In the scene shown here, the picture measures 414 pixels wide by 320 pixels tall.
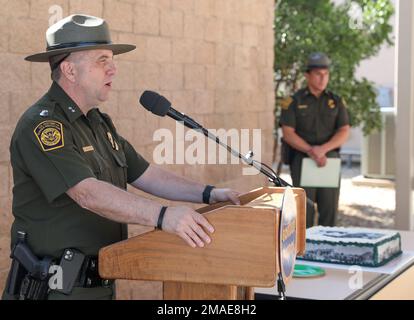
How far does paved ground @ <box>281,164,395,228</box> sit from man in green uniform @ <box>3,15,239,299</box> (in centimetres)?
682

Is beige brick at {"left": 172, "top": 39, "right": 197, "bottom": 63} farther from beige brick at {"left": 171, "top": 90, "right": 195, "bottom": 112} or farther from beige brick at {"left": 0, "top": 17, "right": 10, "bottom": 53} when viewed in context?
beige brick at {"left": 0, "top": 17, "right": 10, "bottom": 53}

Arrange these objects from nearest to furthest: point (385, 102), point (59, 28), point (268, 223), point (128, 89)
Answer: point (268, 223) < point (59, 28) < point (128, 89) < point (385, 102)

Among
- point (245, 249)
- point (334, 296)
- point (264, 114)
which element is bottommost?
point (334, 296)

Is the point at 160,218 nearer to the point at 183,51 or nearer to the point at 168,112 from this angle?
the point at 168,112

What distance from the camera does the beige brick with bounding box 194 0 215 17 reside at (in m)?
5.84

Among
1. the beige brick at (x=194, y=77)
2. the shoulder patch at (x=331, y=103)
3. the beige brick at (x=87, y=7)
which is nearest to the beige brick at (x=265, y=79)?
the shoulder patch at (x=331, y=103)

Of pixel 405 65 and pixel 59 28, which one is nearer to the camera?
pixel 59 28

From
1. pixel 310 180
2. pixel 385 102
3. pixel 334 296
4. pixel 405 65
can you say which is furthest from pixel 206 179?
pixel 385 102

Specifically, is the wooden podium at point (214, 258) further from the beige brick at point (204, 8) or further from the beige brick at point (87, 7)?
the beige brick at point (204, 8)

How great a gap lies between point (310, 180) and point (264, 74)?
38.0 inches

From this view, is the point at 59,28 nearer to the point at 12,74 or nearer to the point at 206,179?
the point at 12,74

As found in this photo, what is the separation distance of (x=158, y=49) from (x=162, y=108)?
268 cm

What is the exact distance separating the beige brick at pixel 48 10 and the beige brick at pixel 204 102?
160 cm

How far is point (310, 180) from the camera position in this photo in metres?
6.68
